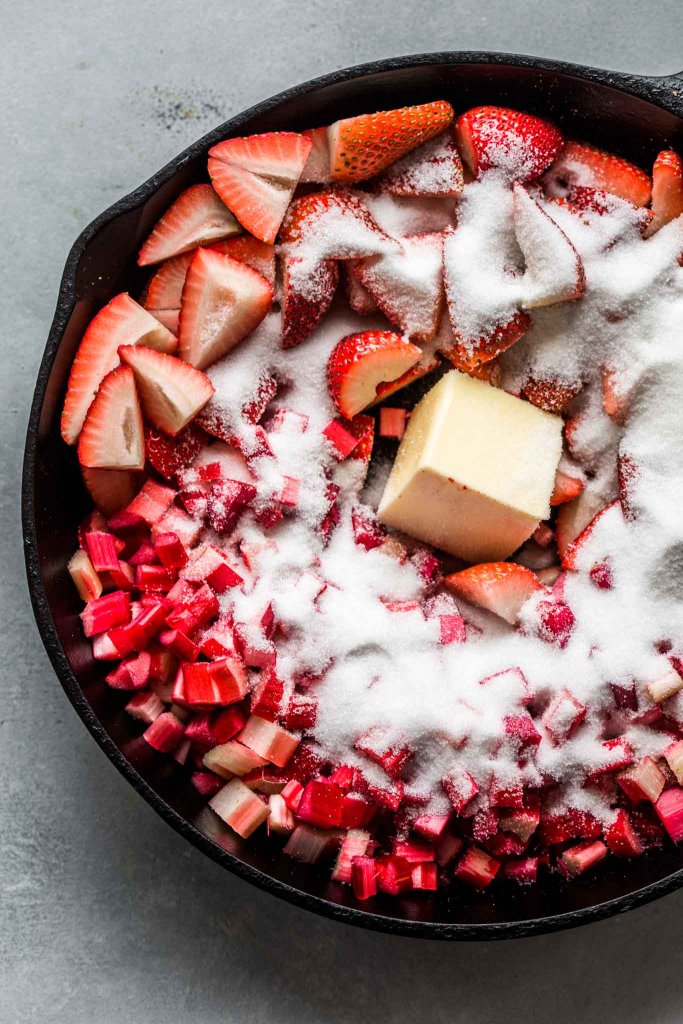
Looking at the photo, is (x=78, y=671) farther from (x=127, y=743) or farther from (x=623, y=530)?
(x=623, y=530)

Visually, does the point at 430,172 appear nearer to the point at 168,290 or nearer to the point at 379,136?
the point at 379,136

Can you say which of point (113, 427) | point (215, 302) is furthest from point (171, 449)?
point (215, 302)

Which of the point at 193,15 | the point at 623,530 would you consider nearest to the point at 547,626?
the point at 623,530

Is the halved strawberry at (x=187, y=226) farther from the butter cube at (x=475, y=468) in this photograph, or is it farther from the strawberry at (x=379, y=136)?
the butter cube at (x=475, y=468)

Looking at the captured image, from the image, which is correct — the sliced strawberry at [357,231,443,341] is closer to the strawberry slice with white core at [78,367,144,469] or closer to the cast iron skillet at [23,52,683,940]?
the cast iron skillet at [23,52,683,940]

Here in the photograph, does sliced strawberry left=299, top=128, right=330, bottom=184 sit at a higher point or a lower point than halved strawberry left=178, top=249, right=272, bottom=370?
higher

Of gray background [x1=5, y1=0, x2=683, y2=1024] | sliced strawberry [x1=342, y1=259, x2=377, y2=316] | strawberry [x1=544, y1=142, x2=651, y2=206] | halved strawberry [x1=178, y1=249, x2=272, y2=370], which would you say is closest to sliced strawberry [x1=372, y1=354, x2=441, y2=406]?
sliced strawberry [x1=342, y1=259, x2=377, y2=316]

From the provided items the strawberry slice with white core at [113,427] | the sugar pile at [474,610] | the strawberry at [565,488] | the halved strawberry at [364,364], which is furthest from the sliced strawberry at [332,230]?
the strawberry at [565,488]
